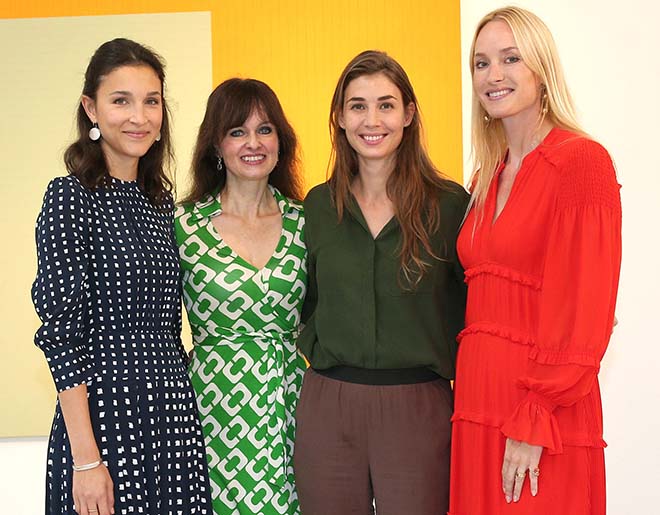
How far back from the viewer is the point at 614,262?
6.89ft

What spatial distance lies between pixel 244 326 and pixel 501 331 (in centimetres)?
83

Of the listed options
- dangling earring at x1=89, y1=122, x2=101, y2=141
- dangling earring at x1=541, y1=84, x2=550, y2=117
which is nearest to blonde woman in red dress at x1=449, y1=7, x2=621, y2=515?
dangling earring at x1=541, y1=84, x2=550, y2=117

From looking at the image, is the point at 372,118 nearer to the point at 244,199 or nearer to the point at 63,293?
the point at 244,199

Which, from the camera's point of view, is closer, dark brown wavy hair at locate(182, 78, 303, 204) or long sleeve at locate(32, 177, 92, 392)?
long sleeve at locate(32, 177, 92, 392)

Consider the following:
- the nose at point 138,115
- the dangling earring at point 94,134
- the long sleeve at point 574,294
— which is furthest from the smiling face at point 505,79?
the dangling earring at point 94,134

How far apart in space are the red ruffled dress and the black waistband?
132 mm

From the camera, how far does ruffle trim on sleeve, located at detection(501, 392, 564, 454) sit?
7.01ft

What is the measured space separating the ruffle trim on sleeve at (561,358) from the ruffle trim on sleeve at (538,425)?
0.09 m

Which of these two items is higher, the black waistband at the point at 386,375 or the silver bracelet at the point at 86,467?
the black waistband at the point at 386,375

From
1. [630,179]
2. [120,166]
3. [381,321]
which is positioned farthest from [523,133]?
[630,179]

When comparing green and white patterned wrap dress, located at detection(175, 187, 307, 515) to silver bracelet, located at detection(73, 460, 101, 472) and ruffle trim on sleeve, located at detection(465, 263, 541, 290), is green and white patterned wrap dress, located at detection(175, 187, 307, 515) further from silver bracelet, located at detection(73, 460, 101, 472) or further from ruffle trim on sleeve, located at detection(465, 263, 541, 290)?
ruffle trim on sleeve, located at detection(465, 263, 541, 290)

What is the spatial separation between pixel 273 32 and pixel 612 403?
2.52 m

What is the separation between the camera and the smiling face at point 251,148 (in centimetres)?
284

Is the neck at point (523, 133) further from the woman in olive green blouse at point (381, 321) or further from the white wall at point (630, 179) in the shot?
the white wall at point (630, 179)
